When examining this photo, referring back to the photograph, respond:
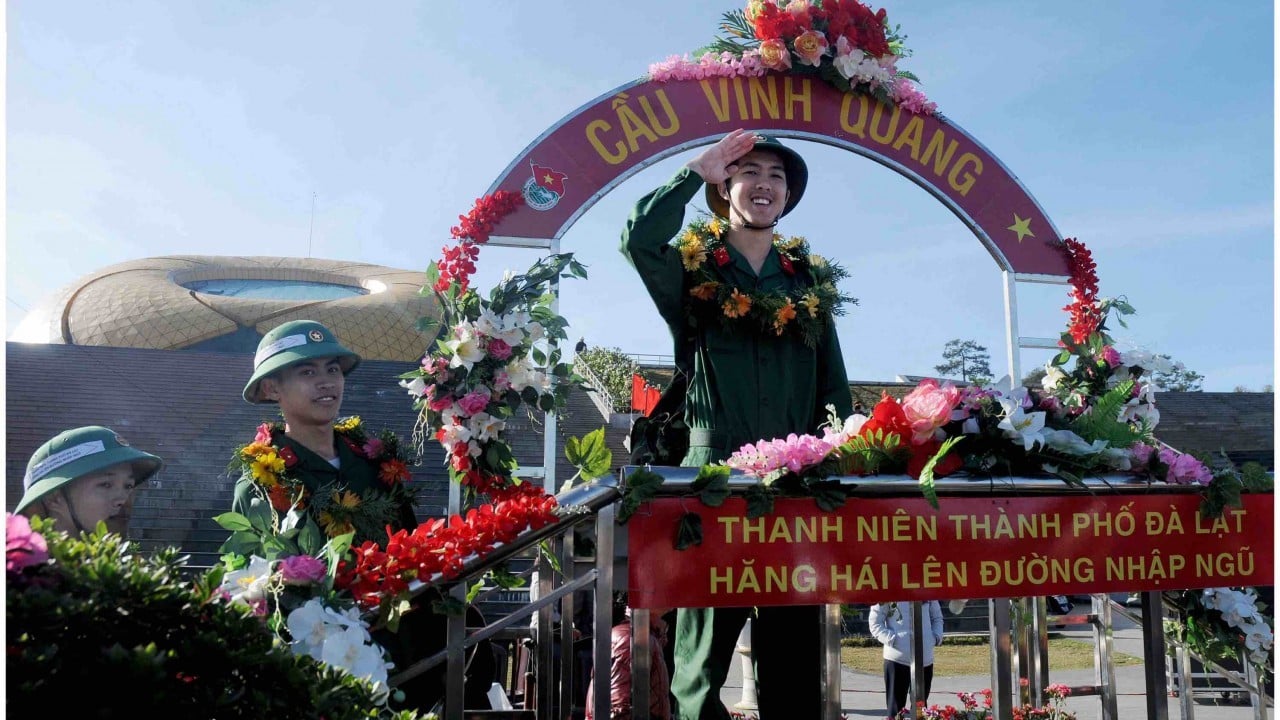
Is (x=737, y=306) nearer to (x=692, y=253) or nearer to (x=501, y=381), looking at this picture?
(x=692, y=253)

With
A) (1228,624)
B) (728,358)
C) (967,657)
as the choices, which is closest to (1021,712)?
(1228,624)

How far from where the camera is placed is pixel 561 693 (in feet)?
10.1

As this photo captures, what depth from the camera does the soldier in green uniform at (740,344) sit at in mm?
3061

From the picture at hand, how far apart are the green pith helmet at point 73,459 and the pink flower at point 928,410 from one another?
2.50 m

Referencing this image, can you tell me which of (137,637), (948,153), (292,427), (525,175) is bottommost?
(137,637)

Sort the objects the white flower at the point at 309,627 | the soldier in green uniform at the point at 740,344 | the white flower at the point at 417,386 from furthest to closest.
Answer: the white flower at the point at 417,386
the soldier in green uniform at the point at 740,344
the white flower at the point at 309,627

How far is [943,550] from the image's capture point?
8.94 feet

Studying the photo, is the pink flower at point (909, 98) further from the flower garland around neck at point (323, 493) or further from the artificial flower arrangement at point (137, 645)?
the artificial flower arrangement at point (137, 645)

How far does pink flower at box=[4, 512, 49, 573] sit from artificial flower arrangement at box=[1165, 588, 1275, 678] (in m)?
3.29

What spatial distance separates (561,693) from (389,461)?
121 cm

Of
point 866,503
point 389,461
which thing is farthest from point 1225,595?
point 389,461

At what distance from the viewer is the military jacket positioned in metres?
3.21

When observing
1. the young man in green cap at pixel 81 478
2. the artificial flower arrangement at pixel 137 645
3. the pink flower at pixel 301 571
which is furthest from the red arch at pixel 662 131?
the artificial flower arrangement at pixel 137 645

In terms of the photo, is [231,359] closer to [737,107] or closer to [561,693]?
[737,107]
